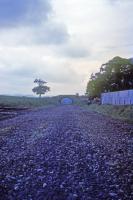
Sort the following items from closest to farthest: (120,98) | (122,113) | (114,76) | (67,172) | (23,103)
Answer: (67,172) < (122,113) < (120,98) < (114,76) < (23,103)

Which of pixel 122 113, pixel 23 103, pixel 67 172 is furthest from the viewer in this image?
pixel 23 103

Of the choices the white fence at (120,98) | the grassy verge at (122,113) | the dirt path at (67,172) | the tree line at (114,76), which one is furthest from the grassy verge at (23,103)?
the dirt path at (67,172)

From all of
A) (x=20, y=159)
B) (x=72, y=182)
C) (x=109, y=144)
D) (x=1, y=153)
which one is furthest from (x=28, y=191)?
(x=109, y=144)

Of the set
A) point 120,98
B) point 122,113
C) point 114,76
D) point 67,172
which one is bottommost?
point 67,172

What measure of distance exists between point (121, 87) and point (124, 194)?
92441mm

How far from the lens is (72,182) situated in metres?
11.6

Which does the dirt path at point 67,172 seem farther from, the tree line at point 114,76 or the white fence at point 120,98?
the tree line at point 114,76

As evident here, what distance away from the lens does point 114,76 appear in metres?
105

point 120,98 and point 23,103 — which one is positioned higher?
point 120,98

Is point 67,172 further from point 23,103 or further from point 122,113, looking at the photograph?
point 23,103

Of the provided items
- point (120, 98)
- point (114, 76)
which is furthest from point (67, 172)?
point (114, 76)

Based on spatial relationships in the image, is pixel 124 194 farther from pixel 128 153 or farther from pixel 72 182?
pixel 128 153

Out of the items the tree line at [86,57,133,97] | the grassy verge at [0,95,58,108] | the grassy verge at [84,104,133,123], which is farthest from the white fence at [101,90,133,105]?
the grassy verge at [0,95,58,108]

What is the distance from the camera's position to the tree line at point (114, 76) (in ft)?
329
